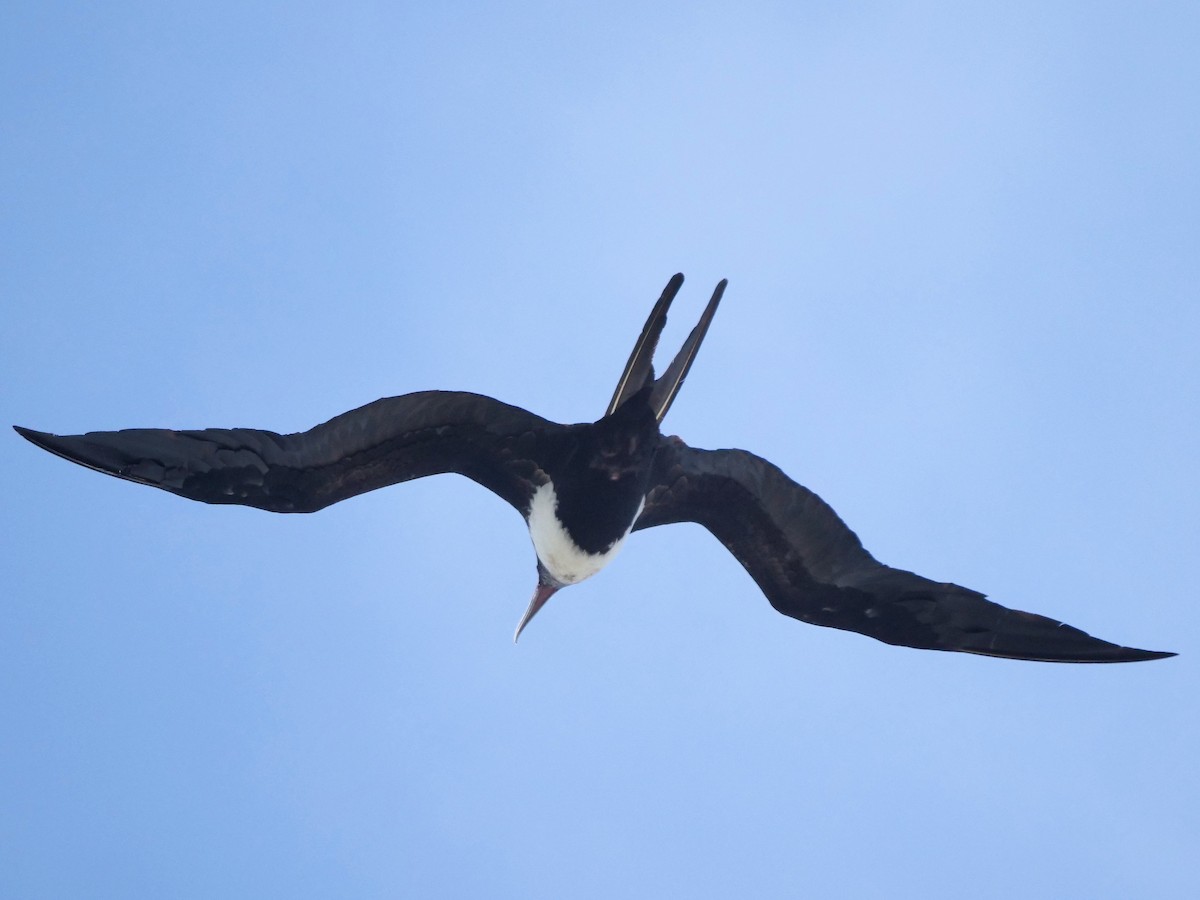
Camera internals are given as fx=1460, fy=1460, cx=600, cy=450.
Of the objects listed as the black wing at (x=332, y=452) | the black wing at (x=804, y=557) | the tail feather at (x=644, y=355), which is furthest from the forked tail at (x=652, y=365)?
the black wing at (x=332, y=452)

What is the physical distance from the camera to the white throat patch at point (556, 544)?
344 inches

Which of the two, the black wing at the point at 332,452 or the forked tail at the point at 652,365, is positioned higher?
the forked tail at the point at 652,365

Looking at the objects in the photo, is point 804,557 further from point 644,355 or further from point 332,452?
point 332,452

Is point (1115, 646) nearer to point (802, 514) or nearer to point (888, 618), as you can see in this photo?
point (888, 618)

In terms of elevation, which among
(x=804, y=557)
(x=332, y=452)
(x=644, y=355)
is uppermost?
(x=644, y=355)

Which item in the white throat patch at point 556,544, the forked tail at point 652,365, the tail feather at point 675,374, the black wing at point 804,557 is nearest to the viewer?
the forked tail at point 652,365

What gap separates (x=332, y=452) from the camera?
789 cm

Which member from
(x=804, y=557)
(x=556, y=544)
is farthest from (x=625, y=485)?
(x=804, y=557)

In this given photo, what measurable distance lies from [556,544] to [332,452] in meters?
1.60

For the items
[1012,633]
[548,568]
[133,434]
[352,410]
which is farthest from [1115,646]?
[133,434]

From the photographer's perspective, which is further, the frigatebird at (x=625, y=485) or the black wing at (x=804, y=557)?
the black wing at (x=804, y=557)

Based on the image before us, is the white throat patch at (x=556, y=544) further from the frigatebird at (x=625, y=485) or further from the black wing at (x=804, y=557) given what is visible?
the black wing at (x=804, y=557)

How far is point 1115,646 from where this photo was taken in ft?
24.6

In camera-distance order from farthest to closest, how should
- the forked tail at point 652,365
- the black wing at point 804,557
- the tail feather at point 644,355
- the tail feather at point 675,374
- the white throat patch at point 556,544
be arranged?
the white throat patch at point 556,544 → the tail feather at point 675,374 → the black wing at point 804,557 → the forked tail at point 652,365 → the tail feather at point 644,355
